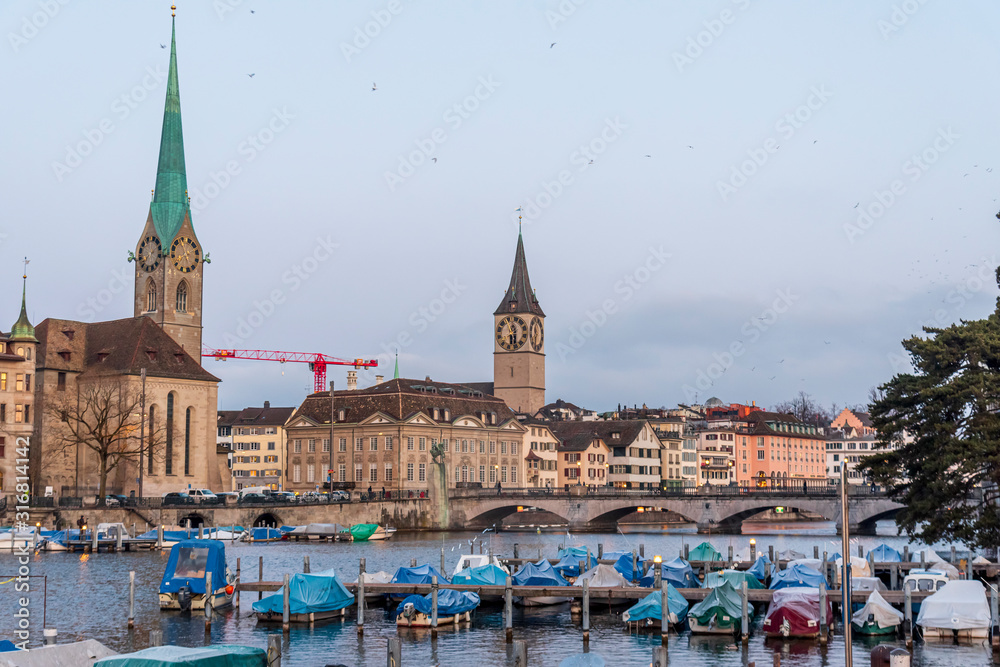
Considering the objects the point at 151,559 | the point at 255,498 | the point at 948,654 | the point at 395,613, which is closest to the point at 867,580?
the point at 948,654

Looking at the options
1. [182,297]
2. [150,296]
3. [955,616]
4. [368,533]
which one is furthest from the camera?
[182,297]

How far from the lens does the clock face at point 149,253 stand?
14212 centimetres

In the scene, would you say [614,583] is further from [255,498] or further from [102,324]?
[102,324]

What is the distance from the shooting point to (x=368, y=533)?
105 m

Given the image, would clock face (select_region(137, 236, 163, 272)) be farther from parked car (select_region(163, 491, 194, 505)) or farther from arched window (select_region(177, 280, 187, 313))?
parked car (select_region(163, 491, 194, 505))

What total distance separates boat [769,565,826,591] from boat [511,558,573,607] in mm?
7691

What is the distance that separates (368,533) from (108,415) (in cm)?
2405

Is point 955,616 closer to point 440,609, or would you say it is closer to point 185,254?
point 440,609

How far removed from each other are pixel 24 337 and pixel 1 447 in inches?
336

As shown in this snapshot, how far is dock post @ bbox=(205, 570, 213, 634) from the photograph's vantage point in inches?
1770

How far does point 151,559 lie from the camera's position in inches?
3081

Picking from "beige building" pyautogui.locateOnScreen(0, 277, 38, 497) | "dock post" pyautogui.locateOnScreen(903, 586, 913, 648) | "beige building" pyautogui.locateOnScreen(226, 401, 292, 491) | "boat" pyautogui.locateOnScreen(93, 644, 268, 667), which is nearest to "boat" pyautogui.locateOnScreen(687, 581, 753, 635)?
"dock post" pyautogui.locateOnScreen(903, 586, 913, 648)

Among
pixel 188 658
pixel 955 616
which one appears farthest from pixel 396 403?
pixel 188 658

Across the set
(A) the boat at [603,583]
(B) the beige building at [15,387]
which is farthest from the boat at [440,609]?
(B) the beige building at [15,387]
